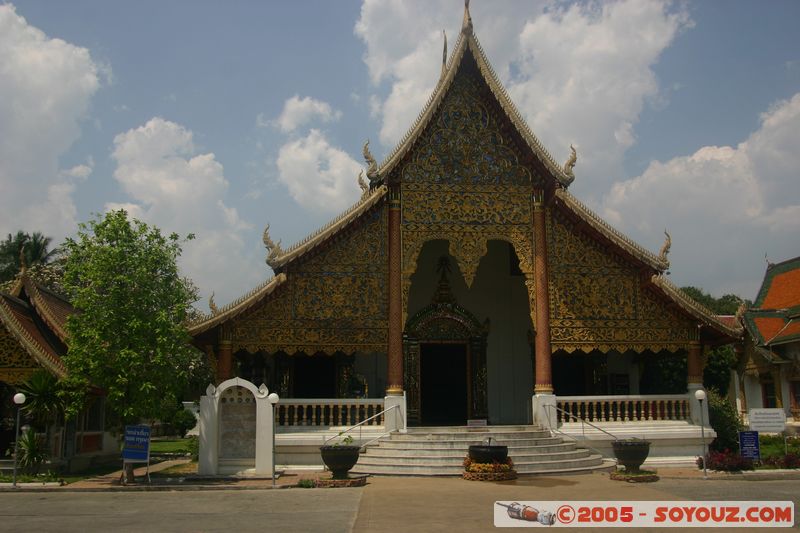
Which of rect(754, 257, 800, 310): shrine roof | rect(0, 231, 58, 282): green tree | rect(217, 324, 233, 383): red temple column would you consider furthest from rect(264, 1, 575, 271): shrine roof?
rect(0, 231, 58, 282): green tree

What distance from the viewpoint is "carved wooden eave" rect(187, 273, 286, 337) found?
14430 mm

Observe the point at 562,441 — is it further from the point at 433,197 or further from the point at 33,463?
the point at 33,463

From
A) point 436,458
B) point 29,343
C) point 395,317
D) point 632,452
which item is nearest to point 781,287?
point 632,452

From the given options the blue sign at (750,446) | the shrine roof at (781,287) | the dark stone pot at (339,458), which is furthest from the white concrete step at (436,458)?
the shrine roof at (781,287)

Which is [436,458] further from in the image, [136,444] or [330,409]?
[136,444]

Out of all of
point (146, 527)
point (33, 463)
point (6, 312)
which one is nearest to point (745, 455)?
point (146, 527)

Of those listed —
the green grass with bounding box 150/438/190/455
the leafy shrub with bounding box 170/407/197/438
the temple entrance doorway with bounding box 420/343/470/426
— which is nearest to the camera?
the temple entrance doorway with bounding box 420/343/470/426

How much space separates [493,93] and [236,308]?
7227mm

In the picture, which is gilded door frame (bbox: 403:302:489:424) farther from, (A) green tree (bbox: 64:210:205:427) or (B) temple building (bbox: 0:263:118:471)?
(B) temple building (bbox: 0:263:118:471)

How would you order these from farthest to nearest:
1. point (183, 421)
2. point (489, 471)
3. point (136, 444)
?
point (183, 421), point (136, 444), point (489, 471)

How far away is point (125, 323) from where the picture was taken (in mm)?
13438

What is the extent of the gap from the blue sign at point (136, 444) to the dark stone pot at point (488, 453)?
5952mm

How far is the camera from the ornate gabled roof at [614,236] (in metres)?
15.4

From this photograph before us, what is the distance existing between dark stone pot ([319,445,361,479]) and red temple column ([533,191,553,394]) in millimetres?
5000
